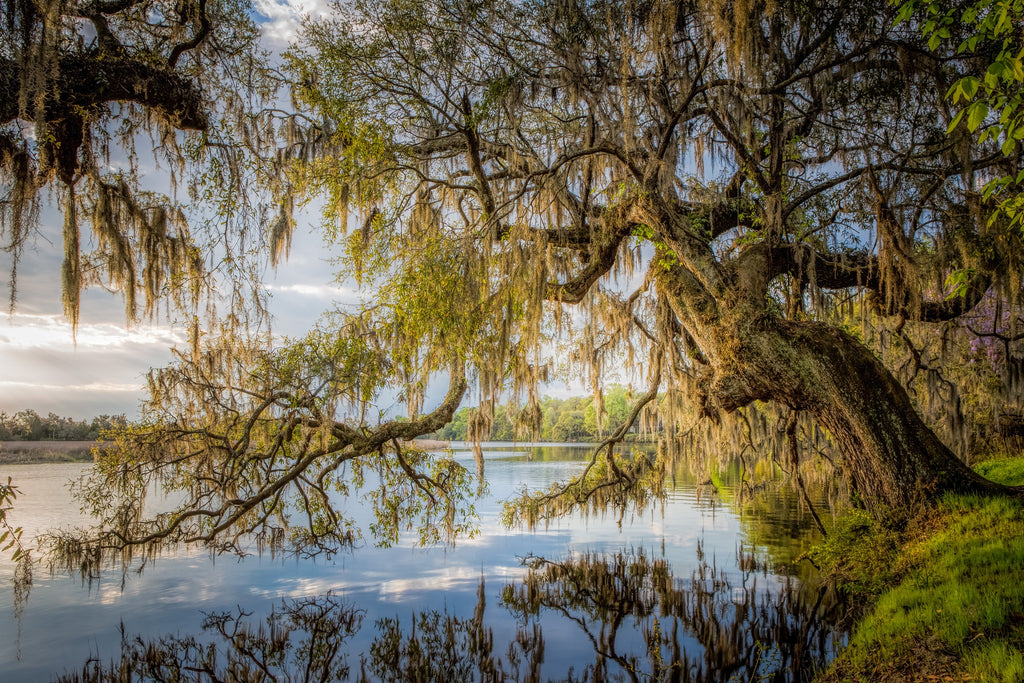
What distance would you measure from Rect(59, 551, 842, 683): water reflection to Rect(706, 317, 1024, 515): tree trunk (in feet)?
Answer: 6.16

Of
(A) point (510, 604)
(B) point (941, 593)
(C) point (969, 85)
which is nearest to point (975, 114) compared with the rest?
(C) point (969, 85)

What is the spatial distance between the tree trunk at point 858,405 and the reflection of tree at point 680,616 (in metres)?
1.88

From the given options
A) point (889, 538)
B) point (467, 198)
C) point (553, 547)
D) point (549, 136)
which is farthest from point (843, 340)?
point (553, 547)

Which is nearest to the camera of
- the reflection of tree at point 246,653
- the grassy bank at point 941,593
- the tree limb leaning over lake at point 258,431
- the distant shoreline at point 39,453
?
the grassy bank at point 941,593

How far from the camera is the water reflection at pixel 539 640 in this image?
5672mm

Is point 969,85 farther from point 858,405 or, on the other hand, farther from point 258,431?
point 258,431

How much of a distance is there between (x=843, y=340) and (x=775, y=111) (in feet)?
9.49

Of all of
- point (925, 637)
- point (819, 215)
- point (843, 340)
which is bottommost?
point (925, 637)

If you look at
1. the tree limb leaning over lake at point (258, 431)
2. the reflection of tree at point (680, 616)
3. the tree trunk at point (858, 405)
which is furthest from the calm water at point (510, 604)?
the tree trunk at point (858, 405)

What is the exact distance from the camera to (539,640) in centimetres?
656

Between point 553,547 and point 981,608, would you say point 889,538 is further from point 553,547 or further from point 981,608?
point 553,547

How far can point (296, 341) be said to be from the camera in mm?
6797

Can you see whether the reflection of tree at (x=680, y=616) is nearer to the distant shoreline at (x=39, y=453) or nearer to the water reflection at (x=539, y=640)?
the water reflection at (x=539, y=640)

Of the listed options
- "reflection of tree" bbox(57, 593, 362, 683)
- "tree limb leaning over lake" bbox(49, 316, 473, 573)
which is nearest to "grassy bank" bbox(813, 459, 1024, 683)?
"tree limb leaning over lake" bbox(49, 316, 473, 573)
